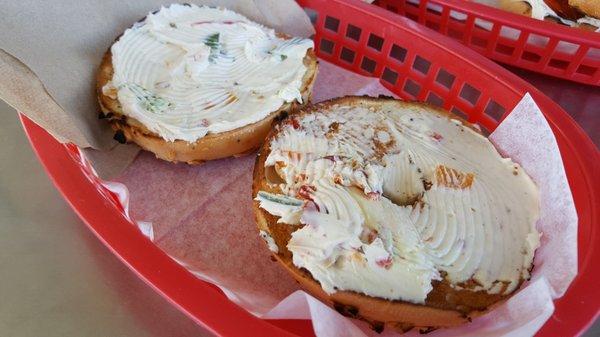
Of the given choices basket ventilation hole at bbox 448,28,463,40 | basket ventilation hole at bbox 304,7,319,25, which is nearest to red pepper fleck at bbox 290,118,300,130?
basket ventilation hole at bbox 304,7,319,25

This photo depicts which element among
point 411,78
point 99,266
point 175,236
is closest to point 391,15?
point 411,78

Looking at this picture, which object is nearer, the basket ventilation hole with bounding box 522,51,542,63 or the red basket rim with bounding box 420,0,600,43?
the red basket rim with bounding box 420,0,600,43

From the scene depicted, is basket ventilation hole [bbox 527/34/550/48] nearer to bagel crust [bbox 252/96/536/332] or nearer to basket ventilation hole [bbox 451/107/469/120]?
basket ventilation hole [bbox 451/107/469/120]

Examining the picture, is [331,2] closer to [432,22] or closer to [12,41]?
[432,22]

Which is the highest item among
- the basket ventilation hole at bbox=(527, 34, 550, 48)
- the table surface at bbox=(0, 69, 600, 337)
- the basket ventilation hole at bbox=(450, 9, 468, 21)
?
Answer: the basket ventilation hole at bbox=(527, 34, 550, 48)

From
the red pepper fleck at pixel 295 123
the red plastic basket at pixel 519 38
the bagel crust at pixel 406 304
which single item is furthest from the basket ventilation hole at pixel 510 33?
the bagel crust at pixel 406 304

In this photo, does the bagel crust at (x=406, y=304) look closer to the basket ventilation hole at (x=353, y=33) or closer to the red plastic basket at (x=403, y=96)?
the red plastic basket at (x=403, y=96)

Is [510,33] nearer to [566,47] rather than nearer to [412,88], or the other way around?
[566,47]
